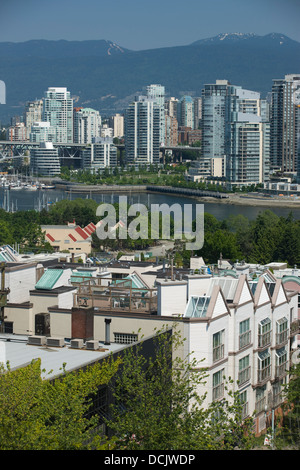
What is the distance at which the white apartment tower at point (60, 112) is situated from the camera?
1974 inches

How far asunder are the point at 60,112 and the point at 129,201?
88.3ft

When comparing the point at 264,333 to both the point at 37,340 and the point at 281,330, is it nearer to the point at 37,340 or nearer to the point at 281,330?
the point at 281,330

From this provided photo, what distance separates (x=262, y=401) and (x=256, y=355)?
0.22 m

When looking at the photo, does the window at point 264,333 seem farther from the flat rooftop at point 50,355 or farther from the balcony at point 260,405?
the flat rooftop at point 50,355

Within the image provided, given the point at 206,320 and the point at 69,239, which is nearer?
the point at 206,320

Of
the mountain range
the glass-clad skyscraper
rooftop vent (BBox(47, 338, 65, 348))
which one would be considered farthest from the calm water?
the mountain range

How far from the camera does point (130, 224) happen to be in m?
14.3

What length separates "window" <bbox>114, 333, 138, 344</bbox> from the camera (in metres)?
3.71

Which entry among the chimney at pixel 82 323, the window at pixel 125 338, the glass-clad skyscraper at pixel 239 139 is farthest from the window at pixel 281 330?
the glass-clad skyscraper at pixel 239 139

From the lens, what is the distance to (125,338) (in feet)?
12.3

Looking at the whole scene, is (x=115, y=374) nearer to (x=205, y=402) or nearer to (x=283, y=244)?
(x=205, y=402)

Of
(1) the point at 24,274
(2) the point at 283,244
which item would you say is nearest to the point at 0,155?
(2) the point at 283,244

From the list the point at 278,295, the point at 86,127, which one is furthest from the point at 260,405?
the point at 86,127

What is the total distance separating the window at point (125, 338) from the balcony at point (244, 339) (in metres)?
0.49
